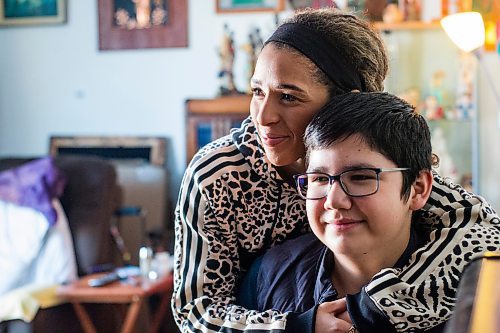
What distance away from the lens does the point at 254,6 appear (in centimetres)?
540

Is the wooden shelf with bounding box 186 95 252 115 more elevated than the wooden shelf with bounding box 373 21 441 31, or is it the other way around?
the wooden shelf with bounding box 373 21 441 31

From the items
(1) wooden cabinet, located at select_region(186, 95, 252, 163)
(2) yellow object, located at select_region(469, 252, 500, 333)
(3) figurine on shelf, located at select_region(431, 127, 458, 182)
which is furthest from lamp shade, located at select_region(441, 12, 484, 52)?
(2) yellow object, located at select_region(469, 252, 500, 333)

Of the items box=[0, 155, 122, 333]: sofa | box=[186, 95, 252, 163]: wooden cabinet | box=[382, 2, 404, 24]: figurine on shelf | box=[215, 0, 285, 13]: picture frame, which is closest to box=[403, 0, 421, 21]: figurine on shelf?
box=[382, 2, 404, 24]: figurine on shelf

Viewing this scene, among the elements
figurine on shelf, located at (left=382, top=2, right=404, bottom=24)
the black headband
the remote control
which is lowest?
the remote control

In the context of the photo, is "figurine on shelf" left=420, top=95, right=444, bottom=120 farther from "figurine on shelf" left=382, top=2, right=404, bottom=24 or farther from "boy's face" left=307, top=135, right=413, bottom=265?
"boy's face" left=307, top=135, right=413, bottom=265

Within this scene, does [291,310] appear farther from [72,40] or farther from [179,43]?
[72,40]

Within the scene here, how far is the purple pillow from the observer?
396cm

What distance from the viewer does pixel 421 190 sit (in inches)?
50.1

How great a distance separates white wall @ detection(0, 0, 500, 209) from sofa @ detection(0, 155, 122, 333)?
137 cm

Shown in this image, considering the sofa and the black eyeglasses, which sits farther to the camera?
the sofa

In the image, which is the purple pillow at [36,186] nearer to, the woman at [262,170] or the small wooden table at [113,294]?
the small wooden table at [113,294]

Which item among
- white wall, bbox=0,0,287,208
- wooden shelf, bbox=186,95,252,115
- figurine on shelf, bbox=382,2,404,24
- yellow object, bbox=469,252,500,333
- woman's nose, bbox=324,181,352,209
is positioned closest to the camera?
yellow object, bbox=469,252,500,333

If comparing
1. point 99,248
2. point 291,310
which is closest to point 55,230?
point 99,248

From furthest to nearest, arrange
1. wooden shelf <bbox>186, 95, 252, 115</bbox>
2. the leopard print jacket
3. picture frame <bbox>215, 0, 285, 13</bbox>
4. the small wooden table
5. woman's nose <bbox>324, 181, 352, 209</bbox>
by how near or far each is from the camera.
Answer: picture frame <bbox>215, 0, 285, 13</bbox>
wooden shelf <bbox>186, 95, 252, 115</bbox>
the small wooden table
the leopard print jacket
woman's nose <bbox>324, 181, 352, 209</bbox>
